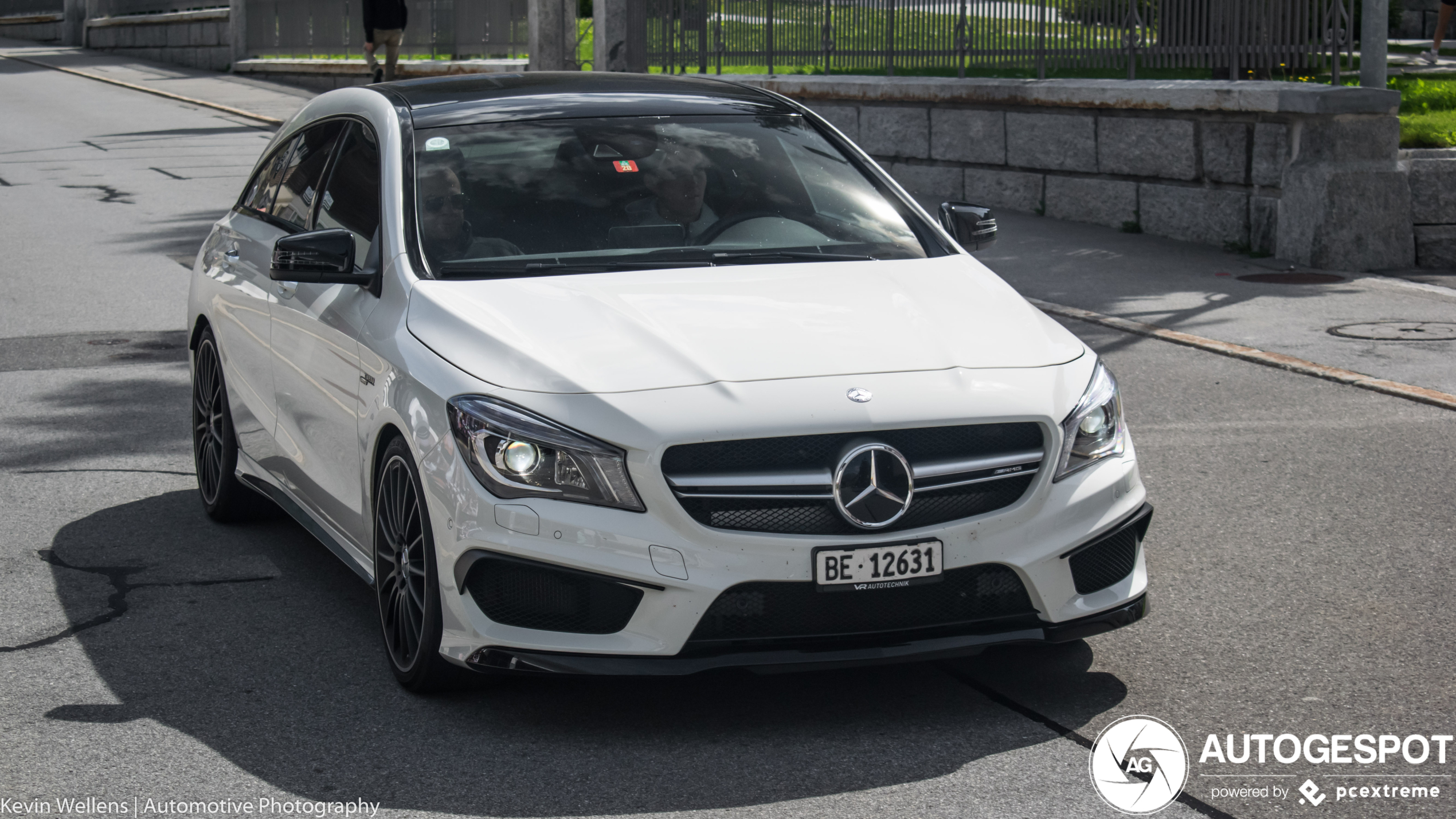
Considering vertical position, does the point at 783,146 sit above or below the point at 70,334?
above

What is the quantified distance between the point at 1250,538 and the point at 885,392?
2415 millimetres

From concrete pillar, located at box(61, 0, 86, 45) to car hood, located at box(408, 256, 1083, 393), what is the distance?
168ft

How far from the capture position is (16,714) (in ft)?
14.9

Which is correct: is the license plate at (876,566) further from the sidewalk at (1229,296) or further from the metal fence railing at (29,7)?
the metal fence railing at (29,7)

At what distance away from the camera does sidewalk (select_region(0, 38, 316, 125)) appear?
3038 cm

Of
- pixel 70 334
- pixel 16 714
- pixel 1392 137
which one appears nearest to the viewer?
pixel 16 714

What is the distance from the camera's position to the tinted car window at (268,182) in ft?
21.5

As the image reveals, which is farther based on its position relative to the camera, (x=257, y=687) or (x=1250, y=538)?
(x=1250, y=538)

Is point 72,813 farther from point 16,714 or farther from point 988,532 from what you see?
point 988,532

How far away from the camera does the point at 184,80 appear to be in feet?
120

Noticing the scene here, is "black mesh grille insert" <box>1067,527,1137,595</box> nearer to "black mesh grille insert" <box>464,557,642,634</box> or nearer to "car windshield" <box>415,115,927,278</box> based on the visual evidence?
"black mesh grille insert" <box>464,557,642,634</box>

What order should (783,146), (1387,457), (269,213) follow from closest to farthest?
1. (783,146)
2. (269,213)
3. (1387,457)

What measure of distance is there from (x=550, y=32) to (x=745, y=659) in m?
A: 24.9

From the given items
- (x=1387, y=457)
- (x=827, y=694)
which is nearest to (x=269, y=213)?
(x=827, y=694)
